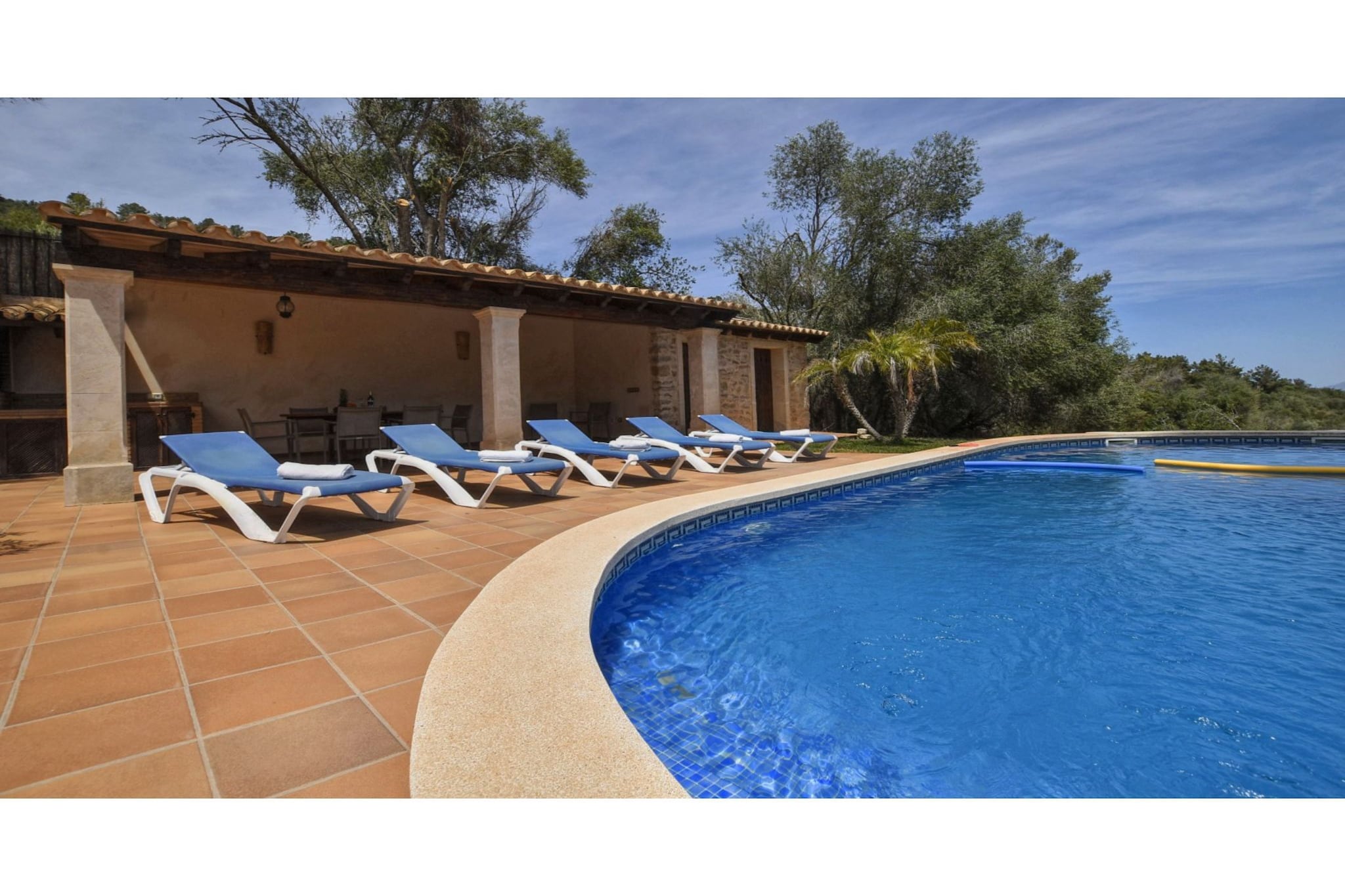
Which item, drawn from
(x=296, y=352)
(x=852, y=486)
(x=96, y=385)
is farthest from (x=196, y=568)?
(x=296, y=352)

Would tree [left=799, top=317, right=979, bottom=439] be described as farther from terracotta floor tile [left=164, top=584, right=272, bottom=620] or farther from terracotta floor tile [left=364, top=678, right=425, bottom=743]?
terracotta floor tile [left=364, top=678, right=425, bottom=743]

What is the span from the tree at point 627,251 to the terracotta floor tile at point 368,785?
19096 millimetres

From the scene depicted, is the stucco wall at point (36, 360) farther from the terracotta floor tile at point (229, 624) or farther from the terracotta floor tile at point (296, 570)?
the terracotta floor tile at point (229, 624)

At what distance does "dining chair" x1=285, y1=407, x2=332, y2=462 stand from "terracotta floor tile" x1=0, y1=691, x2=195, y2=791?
24.4 feet

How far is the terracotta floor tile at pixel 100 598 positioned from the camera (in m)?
3.06

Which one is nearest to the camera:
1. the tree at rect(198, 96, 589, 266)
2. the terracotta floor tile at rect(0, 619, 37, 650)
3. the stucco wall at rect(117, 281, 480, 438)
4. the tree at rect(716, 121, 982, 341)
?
the terracotta floor tile at rect(0, 619, 37, 650)

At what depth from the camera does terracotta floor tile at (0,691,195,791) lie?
173 cm

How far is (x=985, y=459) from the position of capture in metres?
11.6

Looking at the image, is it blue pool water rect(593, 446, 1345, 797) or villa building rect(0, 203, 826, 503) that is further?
villa building rect(0, 203, 826, 503)

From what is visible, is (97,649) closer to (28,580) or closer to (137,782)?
(137,782)

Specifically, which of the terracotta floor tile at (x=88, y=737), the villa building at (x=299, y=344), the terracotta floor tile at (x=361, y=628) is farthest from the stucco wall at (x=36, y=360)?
the terracotta floor tile at (x=88, y=737)

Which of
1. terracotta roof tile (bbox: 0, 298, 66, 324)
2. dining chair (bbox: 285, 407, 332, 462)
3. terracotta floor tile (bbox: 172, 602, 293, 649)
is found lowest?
terracotta floor tile (bbox: 172, 602, 293, 649)

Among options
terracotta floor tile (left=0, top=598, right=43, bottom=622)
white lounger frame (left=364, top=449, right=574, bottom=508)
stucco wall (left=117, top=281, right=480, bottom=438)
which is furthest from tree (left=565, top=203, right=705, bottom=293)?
terracotta floor tile (left=0, top=598, right=43, bottom=622)
